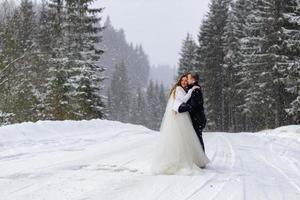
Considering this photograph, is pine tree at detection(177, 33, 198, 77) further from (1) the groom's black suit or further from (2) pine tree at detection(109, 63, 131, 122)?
(2) pine tree at detection(109, 63, 131, 122)

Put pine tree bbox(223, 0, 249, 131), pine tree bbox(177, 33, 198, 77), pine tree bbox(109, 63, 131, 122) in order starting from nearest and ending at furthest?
1. pine tree bbox(223, 0, 249, 131)
2. pine tree bbox(177, 33, 198, 77)
3. pine tree bbox(109, 63, 131, 122)

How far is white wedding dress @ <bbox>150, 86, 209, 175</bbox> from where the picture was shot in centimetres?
984

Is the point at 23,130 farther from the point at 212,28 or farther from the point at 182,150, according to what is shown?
the point at 212,28

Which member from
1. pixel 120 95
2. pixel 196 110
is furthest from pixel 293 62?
pixel 120 95

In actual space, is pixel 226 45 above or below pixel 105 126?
above

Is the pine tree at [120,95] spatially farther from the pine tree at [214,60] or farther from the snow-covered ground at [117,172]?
the snow-covered ground at [117,172]

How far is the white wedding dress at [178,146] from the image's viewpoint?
9.84 meters

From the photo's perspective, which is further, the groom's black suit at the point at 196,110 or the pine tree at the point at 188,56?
the pine tree at the point at 188,56

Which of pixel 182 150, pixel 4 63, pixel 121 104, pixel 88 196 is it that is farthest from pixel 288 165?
pixel 121 104

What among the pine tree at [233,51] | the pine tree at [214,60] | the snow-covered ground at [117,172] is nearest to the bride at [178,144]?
the snow-covered ground at [117,172]

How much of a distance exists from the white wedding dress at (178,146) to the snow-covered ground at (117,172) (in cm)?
32

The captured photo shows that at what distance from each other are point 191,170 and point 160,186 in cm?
165

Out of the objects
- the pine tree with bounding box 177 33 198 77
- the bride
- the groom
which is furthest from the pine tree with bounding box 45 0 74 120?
the pine tree with bounding box 177 33 198 77

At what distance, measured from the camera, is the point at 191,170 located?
32.2 ft
